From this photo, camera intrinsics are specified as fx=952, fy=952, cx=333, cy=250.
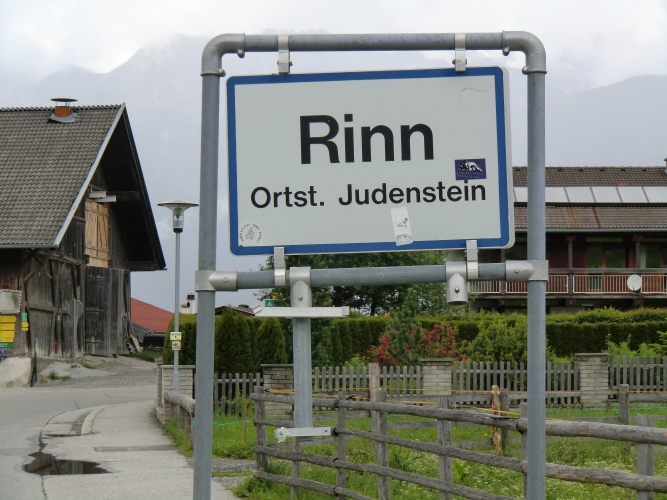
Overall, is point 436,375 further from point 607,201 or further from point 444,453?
point 607,201

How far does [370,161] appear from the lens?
11.1 feet

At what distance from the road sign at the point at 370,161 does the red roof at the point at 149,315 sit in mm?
59117

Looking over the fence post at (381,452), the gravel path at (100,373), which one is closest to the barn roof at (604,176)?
the gravel path at (100,373)

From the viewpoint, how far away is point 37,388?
1164 inches

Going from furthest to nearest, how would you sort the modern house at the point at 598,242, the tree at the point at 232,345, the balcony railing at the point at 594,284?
1. the balcony railing at the point at 594,284
2. the modern house at the point at 598,242
3. the tree at the point at 232,345

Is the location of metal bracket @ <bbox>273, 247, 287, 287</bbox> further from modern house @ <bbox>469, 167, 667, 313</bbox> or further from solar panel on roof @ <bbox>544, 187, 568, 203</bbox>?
solar panel on roof @ <bbox>544, 187, 568, 203</bbox>

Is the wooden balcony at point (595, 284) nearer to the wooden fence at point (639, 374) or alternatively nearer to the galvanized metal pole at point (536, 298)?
the wooden fence at point (639, 374)

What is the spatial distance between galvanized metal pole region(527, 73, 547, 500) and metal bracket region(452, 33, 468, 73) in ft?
0.78

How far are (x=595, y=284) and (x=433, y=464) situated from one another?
33712 mm

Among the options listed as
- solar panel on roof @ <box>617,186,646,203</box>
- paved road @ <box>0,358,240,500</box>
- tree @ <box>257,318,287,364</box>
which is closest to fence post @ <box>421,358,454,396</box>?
tree @ <box>257,318,287,364</box>

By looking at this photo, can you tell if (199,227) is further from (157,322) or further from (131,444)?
(157,322)

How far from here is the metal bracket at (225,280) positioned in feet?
10.9

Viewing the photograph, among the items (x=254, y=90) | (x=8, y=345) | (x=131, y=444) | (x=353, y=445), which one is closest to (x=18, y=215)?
(x=8, y=345)

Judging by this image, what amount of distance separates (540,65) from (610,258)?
4480 cm
